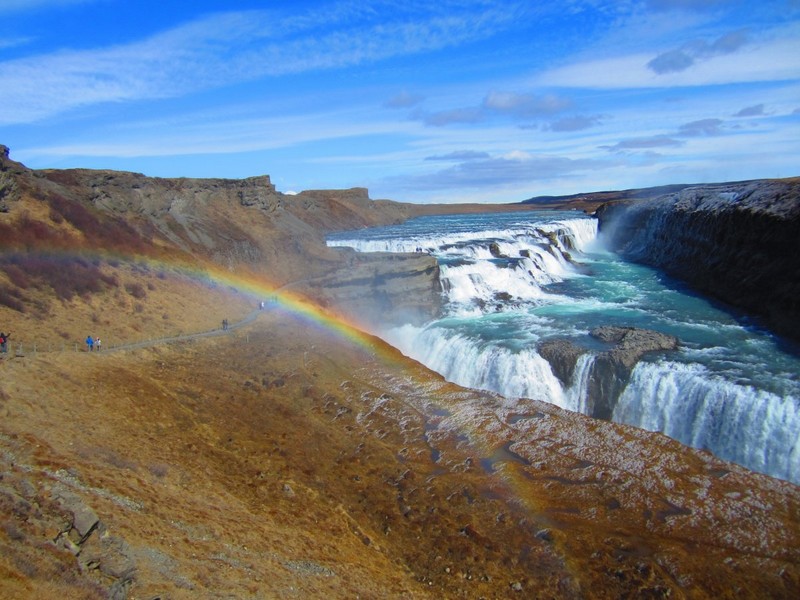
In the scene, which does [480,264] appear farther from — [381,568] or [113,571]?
[113,571]

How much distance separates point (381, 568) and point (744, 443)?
12.9 metres

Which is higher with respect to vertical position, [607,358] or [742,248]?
[742,248]

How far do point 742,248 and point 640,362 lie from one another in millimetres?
18045

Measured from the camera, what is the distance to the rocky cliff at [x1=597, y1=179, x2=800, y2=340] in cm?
2858

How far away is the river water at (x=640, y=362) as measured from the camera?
59.7 ft

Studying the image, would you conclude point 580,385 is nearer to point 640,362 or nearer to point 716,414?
point 640,362

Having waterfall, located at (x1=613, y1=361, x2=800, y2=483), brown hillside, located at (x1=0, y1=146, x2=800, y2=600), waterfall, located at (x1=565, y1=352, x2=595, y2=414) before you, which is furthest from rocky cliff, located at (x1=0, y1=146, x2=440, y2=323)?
waterfall, located at (x1=613, y1=361, x2=800, y2=483)

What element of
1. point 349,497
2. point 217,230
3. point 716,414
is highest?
point 217,230

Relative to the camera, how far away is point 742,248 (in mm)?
34531

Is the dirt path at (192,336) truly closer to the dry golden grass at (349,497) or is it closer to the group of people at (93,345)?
the group of people at (93,345)

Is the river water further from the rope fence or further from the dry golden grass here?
the rope fence

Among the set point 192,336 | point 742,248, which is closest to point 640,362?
point 742,248

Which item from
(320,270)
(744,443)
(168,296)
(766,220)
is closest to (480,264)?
(320,270)

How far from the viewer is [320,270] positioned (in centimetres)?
4347
